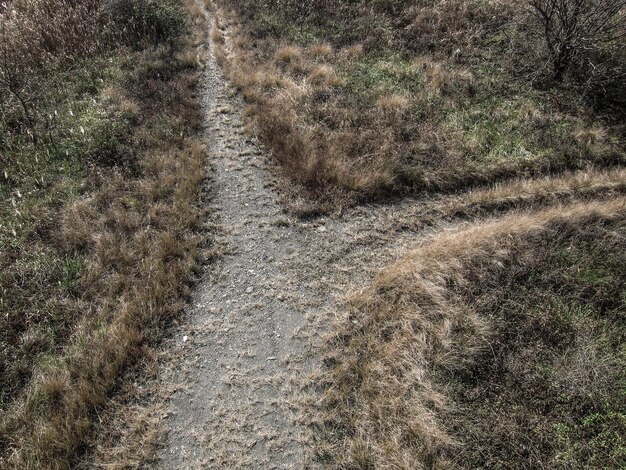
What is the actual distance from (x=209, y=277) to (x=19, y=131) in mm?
6043

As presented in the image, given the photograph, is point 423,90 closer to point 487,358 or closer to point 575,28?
point 575,28

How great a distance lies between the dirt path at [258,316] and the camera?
4.43 m

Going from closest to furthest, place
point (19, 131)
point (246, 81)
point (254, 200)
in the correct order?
point (254, 200) < point (19, 131) < point (246, 81)

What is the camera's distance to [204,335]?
5.39 meters

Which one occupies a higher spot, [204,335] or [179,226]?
[179,226]

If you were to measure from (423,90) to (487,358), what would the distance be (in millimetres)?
7663

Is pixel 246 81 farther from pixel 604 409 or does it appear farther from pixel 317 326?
pixel 604 409

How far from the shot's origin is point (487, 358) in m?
5.02

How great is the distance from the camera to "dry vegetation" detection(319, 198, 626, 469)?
4.25 metres

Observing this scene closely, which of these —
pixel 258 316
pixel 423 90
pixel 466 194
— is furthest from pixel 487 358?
pixel 423 90

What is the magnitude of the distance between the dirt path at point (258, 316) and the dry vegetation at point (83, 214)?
0.56 m

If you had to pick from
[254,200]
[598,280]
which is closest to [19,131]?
[254,200]

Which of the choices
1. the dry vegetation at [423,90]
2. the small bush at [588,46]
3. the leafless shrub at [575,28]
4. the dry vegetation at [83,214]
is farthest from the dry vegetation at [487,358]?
the leafless shrub at [575,28]

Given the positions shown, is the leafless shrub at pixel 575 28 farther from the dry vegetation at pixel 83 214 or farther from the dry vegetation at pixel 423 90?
the dry vegetation at pixel 83 214
